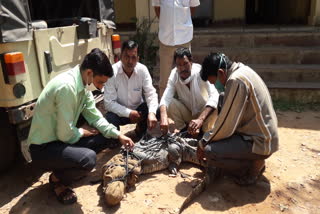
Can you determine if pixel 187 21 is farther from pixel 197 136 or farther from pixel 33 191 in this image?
pixel 33 191

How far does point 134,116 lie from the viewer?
353 centimetres

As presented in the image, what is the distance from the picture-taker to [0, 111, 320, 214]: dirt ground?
2.65 m

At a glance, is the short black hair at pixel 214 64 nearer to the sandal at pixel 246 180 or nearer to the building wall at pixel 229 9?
the sandal at pixel 246 180

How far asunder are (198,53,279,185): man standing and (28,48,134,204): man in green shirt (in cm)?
95

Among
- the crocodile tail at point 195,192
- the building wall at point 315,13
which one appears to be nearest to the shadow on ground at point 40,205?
the crocodile tail at point 195,192

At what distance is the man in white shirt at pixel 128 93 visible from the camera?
353cm

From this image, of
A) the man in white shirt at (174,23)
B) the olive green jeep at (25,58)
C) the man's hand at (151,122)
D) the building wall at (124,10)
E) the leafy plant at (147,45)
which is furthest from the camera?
the building wall at (124,10)

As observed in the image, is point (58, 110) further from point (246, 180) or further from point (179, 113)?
point (246, 180)

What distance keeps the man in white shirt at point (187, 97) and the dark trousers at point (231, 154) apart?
0.48 m

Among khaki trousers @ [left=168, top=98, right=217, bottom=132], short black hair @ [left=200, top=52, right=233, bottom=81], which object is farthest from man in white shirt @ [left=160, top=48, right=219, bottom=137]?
short black hair @ [left=200, top=52, right=233, bottom=81]

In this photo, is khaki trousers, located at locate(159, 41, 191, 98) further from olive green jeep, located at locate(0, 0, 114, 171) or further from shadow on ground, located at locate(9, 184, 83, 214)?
shadow on ground, located at locate(9, 184, 83, 214)

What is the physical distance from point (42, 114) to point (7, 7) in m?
0.92

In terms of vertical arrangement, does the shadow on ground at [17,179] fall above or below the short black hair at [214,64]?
below

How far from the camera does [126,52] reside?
3.45 metres
